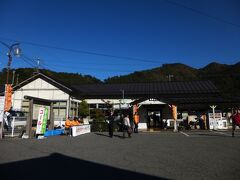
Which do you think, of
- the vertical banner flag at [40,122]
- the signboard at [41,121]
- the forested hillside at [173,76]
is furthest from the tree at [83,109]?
the vertical banner flag at [40,122]

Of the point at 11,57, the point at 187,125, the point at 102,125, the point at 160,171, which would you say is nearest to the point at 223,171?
the point at 160,171

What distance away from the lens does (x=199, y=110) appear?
2445 centimetres

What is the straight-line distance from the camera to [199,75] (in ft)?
144

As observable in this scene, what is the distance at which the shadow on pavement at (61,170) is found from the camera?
5.55 m

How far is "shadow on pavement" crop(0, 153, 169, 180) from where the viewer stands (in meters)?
5.55

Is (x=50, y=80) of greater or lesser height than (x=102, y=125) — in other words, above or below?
above

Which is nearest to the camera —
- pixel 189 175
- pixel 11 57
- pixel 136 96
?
pixel 189 175

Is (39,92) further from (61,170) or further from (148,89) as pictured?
(61,170)

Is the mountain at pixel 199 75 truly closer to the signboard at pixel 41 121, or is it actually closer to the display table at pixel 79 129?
the display table at pixel 79 129

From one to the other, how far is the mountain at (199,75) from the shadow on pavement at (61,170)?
3387 cm

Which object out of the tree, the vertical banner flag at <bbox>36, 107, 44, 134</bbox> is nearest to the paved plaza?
the vertical banner flag at <bbox>36, 107, 44, 134</bbox>

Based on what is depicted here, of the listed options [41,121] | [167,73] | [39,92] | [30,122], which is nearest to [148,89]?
[39,92]

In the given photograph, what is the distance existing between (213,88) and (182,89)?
3.76m

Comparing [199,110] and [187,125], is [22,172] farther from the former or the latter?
[199,110]
